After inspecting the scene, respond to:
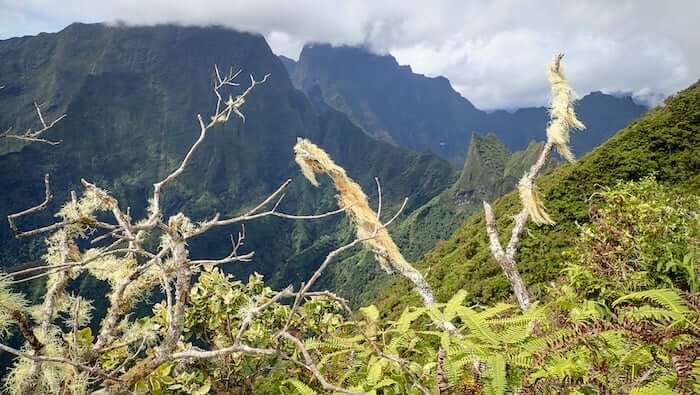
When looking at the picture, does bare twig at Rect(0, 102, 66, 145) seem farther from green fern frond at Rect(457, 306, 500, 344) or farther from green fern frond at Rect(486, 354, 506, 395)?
green fern frond at Rect(486, 354, 506, 395)

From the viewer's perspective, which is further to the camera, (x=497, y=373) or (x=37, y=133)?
(x=37, y=133)

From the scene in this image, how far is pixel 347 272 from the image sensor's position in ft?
503

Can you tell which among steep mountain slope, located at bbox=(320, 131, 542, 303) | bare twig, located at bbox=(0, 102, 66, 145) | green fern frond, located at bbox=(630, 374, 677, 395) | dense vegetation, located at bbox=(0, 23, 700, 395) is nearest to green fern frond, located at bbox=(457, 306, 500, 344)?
dense vegetation, located at bbox=(0, 23, 700, 395)

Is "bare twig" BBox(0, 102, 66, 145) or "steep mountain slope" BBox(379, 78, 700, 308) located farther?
"steep mountain slope" BBox(379, 78, 700, 308)

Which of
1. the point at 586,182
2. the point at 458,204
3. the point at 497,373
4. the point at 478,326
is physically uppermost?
the point at 586,182

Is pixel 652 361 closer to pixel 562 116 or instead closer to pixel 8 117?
pixel 562 116

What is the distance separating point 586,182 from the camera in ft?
91.4

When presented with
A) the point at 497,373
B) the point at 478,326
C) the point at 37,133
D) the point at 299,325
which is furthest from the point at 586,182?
the point at 497,373

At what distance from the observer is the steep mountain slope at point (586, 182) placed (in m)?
21.4

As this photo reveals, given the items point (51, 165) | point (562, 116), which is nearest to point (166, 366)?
point (562, 116)

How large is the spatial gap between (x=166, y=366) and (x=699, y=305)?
2.61m

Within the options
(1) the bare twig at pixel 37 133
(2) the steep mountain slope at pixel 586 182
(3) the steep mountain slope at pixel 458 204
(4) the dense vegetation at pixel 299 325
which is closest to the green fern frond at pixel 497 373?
(4) the dense vegetation at pixel 299 325

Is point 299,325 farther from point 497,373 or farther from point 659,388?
point 659,388

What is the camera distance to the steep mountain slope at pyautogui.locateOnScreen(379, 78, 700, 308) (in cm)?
2136
